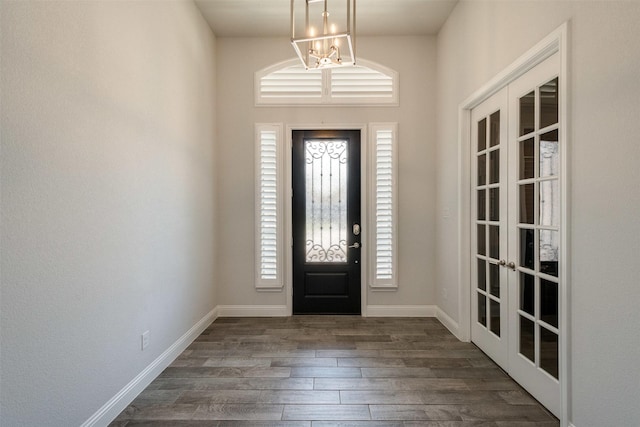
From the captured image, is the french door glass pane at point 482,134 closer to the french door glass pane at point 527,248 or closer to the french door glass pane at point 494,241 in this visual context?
the french door glass pane at point 494,241

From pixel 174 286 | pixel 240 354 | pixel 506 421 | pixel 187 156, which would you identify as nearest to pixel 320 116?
pixel 187 156

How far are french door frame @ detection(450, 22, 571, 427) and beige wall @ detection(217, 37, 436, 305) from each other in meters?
0.78

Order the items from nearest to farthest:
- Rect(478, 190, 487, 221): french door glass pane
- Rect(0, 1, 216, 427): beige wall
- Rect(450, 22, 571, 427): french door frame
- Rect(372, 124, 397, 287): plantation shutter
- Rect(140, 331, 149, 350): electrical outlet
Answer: Rect(0, 1, 216, 427): beige wall < Rect(450, 22, 571, 427): french door frame < Rect(140, 331, 149, 350): electrical outlet < Rect(478, 190, 487, 221): french door glass pane < Rect(372, 124, 397, 287): plantation shutter

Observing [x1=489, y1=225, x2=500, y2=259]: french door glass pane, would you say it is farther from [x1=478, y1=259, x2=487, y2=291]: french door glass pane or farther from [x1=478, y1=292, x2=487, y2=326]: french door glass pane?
[x1=478, y1=292, x2=487, y2=326]: french door glass pane

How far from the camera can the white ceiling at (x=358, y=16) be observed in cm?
354

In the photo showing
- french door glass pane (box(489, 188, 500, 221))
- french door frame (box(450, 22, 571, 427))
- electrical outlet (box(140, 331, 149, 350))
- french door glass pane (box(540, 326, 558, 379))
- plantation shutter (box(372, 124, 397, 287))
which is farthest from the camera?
plantation shutter (box(372, 124, 397, 287))

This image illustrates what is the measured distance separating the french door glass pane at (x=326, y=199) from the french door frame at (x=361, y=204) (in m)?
0.20

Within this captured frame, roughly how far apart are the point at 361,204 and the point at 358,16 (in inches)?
83.8

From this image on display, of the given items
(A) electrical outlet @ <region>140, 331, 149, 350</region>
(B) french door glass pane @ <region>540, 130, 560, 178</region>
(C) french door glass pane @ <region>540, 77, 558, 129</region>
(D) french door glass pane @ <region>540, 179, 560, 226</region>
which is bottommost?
(A) electrical outlet @ <region>140, 331, 149, 350</region>

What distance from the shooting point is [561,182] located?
1969 mm

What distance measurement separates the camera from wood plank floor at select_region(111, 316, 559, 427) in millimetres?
2176

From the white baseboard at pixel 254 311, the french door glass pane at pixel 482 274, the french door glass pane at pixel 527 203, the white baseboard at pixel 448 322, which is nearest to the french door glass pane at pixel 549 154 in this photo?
the french door glass pane at pixel 527 203

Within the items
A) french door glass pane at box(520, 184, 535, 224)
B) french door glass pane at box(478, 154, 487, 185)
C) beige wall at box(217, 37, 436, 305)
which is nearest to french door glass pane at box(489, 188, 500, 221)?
french door glass pane at box(478, 154, 487, 185)

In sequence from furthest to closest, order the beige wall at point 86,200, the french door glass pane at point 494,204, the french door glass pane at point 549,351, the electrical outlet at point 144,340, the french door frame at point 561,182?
the french door glass pane at point 494,204 < the electrical outlet at point 144,340 < the french door glass pane at point 549,351 < the french door frame at point 561,182 < the beige wall at point 86,200
